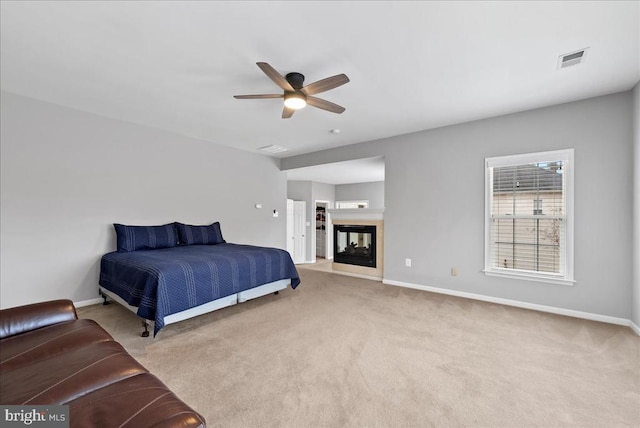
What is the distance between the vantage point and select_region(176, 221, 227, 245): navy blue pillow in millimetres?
4559

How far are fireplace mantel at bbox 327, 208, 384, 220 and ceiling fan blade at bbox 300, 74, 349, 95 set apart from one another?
300 cm

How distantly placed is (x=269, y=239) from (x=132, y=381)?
17.1 ft

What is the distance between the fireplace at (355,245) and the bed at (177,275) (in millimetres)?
1898

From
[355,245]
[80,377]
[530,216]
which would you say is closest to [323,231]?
[355,245]

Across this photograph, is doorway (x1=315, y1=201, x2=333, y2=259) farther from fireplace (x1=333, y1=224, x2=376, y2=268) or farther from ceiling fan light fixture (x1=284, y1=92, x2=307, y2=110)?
ceiling fan light fixture (x1=284, y1=92, x2=307, y2=110)

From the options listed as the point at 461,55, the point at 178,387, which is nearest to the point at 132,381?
the point at 178,387

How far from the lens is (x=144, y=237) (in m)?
4.04

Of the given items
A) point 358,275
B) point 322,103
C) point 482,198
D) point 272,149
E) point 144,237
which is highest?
point 272,149

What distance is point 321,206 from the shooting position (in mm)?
8828

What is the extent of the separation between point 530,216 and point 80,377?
4.55 m

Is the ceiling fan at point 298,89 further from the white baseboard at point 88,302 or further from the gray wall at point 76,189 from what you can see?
the white baseboard at point 88,302

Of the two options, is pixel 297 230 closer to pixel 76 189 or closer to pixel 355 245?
pixel 355 245

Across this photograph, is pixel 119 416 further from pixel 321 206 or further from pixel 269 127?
pixel 321 206

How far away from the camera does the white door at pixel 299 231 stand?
7.78 metres
